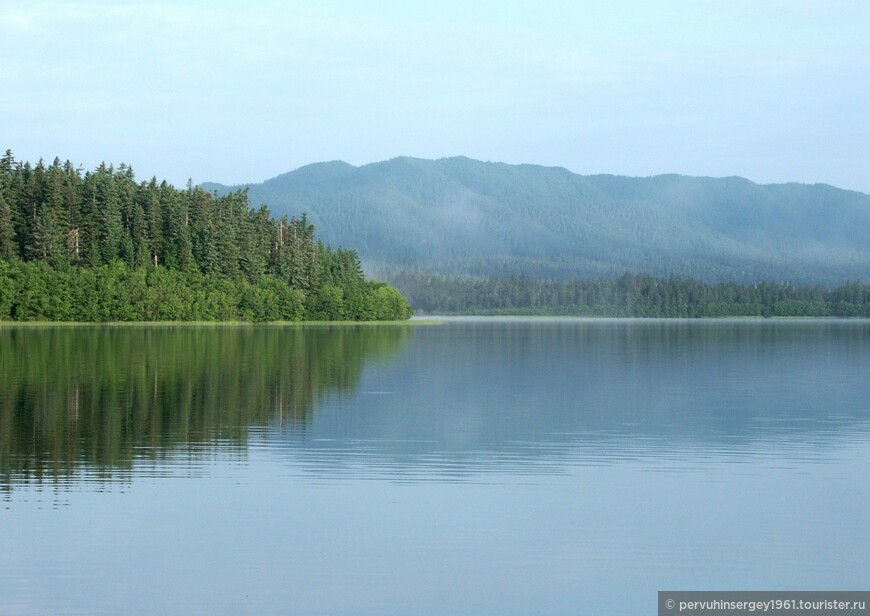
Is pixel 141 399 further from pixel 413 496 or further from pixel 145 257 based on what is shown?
pixel 145 257

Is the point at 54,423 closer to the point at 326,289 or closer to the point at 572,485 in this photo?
the point at 572,485

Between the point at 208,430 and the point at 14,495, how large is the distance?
31.4 ft

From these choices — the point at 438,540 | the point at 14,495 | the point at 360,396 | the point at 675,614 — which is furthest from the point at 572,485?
the point at 360,396

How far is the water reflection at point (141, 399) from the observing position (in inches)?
1016

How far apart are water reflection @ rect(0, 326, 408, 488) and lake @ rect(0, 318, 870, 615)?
0.15m

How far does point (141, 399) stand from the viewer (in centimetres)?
3728

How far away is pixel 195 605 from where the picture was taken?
48.3ft

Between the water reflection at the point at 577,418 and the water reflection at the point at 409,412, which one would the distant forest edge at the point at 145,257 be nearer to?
the water reflection at the point at 409,412

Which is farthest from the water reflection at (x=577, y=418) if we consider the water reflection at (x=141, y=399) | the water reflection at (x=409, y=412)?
the water reflection at (x=141, y=399)

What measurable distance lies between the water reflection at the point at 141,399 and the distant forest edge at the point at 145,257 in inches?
2137

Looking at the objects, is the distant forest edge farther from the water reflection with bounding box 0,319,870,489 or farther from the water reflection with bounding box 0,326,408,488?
the water reflection with bounding box 0,319,870,489

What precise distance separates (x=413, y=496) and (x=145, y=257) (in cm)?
11774

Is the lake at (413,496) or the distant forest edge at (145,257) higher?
the distant forest edge at (145,257)

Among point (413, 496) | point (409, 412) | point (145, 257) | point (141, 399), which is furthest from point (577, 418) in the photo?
point (145, 257)
